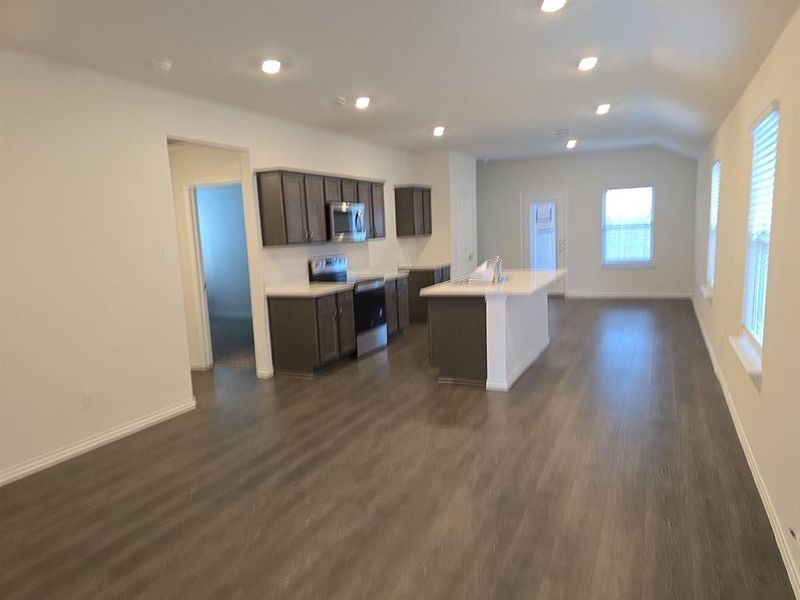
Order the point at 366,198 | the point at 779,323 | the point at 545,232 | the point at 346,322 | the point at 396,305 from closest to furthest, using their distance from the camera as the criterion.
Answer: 1. the point at 779,323
2. the point at 346,322
3. the point at 366,198
4. the point at 396,305
5. the point at 545,232

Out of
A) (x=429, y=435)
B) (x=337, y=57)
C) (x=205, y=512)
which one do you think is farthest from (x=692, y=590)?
(x=337, y=57)

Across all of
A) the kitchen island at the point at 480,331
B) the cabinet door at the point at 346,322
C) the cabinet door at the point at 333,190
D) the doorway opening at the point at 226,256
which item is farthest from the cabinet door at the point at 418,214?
the kitchen island at the point at 480,331

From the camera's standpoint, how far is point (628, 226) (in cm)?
943

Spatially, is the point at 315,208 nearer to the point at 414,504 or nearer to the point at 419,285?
the point at 419,285

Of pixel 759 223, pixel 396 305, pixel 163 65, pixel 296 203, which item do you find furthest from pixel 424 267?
pixel 759 223

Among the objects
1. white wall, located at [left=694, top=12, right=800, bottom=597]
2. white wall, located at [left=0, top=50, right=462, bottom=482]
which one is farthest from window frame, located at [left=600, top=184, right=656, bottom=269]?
white wall, located at [left=0, top=50, right=462, bottom=482]

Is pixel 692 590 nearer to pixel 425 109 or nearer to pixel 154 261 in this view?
pixel 154 261

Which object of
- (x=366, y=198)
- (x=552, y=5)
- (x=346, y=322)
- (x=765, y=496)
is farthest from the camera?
(x=366, y=198)

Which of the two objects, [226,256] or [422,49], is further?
[226,256]

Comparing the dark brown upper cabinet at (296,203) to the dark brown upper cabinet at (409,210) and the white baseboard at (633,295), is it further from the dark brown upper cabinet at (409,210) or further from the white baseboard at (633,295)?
the white baseboard at (633,295)

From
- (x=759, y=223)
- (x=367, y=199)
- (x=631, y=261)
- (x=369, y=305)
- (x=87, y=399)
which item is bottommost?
(x=87, y=399)

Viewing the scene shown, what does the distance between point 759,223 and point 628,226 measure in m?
6.64

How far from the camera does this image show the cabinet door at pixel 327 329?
518cm

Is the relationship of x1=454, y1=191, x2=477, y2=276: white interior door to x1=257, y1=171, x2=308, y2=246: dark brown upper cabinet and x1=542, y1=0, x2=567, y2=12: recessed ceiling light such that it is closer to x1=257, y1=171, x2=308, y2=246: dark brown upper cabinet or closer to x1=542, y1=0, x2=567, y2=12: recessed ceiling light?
x1=257, y1=171, x2=308, y2=246: dark brown upper cabinet
